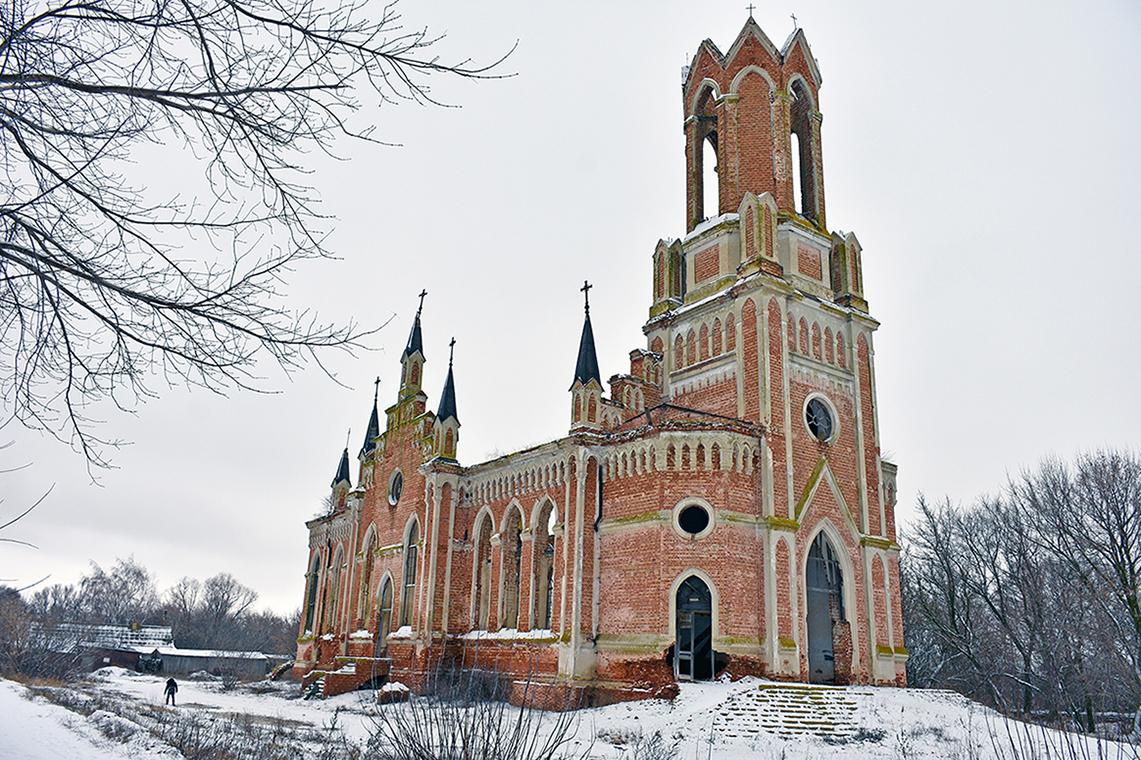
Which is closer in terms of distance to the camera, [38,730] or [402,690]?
[38,730]

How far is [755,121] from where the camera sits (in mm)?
27438

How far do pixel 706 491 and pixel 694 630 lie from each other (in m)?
3.56

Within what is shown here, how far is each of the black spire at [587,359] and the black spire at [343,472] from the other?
20.5 m

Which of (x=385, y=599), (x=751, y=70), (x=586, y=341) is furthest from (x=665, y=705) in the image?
(x=751, y=70)

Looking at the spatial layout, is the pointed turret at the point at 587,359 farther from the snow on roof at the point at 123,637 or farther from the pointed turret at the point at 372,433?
the snow on roof at the point at 123,637

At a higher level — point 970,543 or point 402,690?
point 970,543

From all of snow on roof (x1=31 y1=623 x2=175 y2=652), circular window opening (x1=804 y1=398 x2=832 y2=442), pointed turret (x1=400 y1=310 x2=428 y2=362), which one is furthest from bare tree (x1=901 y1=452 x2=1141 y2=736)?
snow on roof (x1=31 y1=623 x2=175 y2=652)

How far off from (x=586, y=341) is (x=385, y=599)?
13.7 metres

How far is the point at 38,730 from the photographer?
11648 mm

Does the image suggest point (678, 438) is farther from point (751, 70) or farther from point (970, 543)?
point (970, 543)

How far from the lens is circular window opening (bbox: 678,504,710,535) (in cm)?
2181

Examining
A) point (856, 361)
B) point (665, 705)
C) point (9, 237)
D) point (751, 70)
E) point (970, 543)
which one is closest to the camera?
point (9, 237)

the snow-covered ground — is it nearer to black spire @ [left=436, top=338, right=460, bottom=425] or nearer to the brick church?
the brick church

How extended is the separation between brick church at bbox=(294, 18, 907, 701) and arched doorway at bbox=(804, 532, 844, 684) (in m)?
0.06
